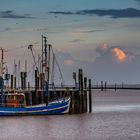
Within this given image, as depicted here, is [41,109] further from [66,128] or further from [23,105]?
[66,128]

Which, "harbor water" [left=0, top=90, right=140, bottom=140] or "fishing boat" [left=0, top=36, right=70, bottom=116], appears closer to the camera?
"harbor water" [left=0, top=90, right=140, bottom=140]

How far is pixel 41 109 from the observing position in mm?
84500

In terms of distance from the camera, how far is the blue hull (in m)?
83.1

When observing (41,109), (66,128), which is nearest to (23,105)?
(41,109)

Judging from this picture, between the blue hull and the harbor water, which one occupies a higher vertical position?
the blue hull

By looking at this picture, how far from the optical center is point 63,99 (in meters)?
84.9

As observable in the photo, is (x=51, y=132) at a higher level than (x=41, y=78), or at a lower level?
lower

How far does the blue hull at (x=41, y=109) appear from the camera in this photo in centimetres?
8312

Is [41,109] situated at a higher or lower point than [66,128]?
higher

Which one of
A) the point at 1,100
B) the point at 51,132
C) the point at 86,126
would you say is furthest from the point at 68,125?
the point at 1,100

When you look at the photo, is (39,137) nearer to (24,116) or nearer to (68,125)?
(68,125)

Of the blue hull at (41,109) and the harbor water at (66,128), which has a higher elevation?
the blue hull at (41,109)

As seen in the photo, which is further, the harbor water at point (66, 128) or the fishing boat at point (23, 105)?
the fishing boat at point (23, 105)

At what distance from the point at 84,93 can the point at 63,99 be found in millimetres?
3140
